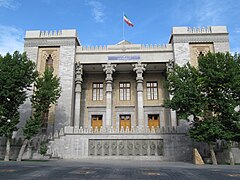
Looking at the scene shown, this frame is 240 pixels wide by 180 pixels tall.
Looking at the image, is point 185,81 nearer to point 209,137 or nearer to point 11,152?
point 209,137

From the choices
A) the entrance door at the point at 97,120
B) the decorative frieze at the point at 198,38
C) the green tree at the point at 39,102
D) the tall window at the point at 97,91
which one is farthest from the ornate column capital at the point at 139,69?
the green tree at the point at 39,102

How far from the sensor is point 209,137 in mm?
15672

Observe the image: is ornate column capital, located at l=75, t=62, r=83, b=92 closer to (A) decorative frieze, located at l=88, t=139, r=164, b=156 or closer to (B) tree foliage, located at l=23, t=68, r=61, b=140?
(B) tree foliage, located at l=23, t=68, r=61, b=140

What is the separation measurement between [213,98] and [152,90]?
11.8 meters

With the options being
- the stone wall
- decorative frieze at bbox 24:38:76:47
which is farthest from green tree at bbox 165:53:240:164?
decorative frieze at bbox 24:38:76:47

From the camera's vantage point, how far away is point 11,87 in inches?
703

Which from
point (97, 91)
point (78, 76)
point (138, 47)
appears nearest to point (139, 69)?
point (138, 47)

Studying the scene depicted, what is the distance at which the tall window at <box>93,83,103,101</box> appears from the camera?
27.6m

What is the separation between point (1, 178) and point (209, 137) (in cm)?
1320

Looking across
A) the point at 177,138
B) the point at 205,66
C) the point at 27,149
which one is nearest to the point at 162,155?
the point at 177,138

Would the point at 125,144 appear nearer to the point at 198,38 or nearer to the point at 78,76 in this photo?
the point at 78,76

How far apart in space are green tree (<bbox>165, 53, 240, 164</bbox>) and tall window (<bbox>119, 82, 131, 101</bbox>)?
35.9 ft

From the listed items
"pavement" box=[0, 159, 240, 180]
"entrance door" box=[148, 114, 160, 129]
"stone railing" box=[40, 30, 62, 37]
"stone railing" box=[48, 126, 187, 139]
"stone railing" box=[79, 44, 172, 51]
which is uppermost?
"stone railing" box=[40, 30, 62, 37]

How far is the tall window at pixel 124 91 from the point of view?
27.6m
